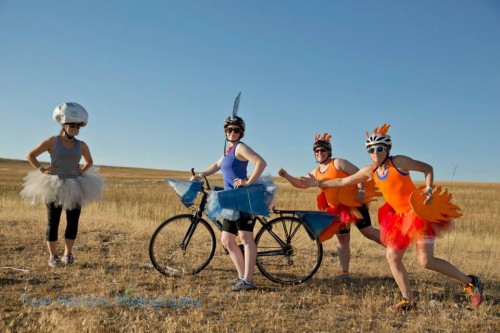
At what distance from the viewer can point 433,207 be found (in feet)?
16.6

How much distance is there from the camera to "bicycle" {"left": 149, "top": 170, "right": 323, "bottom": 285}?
20.6ft

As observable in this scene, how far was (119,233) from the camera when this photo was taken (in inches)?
388

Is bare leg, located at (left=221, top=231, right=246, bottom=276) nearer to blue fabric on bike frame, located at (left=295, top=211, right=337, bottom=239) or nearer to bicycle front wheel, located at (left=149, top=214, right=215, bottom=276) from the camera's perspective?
bicycle front wheel, located at (left=149, top=214, right=215, bottom=276)

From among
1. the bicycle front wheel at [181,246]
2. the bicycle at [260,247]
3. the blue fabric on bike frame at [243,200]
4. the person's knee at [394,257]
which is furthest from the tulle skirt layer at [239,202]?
the person's knee at [394,257]

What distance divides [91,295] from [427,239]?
13.4 feet

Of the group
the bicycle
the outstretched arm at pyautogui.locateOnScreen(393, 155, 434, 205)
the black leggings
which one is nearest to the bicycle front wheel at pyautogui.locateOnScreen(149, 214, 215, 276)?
the bicycle

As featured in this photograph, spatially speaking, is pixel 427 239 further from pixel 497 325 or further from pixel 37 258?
pixel 37 258

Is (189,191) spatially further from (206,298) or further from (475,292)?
(475,292)

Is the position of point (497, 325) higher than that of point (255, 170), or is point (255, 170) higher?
point (255, 170)

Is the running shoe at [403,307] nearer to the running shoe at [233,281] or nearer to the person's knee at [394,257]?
the person's knee at [394,257]

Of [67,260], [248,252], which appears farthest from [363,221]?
[67,260]

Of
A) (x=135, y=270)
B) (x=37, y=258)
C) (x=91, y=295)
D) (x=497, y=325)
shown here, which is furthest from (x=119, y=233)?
(x=497, y=325)

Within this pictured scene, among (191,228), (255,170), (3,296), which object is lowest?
(3,296)

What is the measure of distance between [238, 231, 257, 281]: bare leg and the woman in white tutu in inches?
117
